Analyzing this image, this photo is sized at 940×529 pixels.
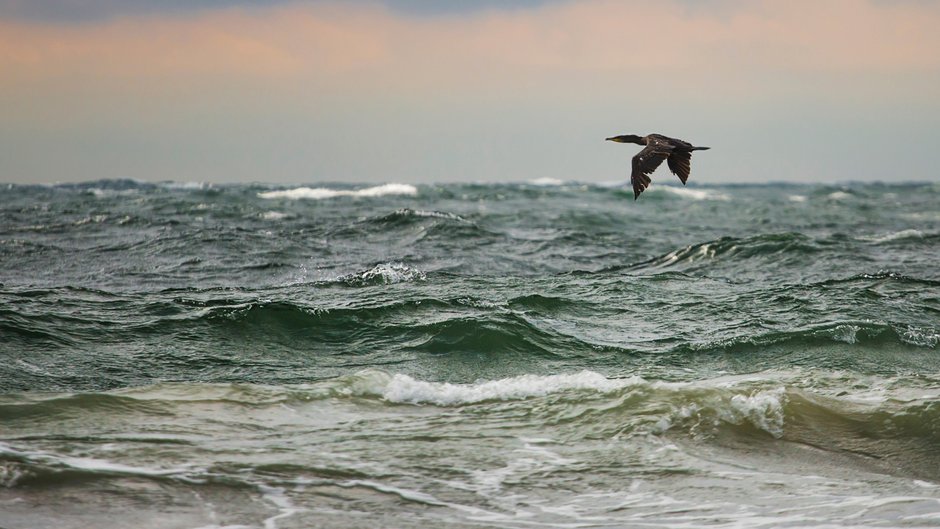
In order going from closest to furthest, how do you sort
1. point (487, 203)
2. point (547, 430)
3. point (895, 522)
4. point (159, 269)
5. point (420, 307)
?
point (895, 522), point (547, 430), point (420, 307), point (159, 269), point (487, 203)

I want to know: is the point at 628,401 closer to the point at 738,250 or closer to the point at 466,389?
the point at 466,389

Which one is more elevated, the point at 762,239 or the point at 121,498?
the point at 762,239

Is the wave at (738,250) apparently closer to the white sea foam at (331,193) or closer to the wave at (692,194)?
the white sea foam at (331,193)


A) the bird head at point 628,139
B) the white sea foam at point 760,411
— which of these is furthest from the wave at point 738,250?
the white sea foam at point 760,411

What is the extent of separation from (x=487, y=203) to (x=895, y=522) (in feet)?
82.1

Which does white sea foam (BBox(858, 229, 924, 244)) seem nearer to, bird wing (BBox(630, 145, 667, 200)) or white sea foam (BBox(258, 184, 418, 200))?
bird wing (BBox(630, 145, 667, 200))

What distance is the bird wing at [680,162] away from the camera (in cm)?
925

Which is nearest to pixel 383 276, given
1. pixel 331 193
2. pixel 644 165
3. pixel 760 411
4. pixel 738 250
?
pixel 644 165

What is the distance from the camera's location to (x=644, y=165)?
9195 millimetres

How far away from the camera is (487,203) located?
97.4 feet

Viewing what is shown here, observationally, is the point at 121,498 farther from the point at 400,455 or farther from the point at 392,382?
the point at 392,382

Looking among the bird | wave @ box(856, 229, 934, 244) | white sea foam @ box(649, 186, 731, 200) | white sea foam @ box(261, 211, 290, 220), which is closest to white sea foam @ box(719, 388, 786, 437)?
the bird

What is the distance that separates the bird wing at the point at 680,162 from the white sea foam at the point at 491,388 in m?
2.62

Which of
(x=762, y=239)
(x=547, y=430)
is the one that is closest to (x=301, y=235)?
(x=762, y=239)
